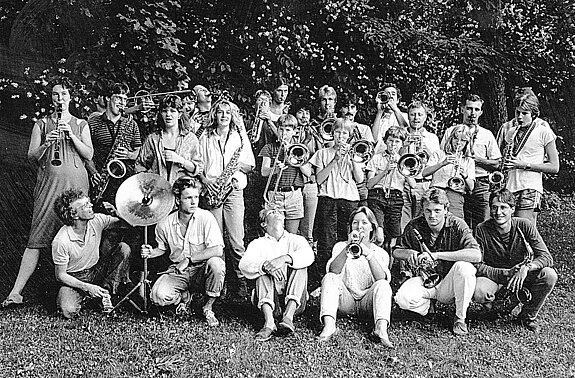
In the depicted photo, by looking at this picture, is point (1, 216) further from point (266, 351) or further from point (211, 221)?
point (266, 351)

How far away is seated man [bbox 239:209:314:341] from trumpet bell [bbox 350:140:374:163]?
776mm

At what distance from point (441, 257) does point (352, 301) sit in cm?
59

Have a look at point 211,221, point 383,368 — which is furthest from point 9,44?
point 383,368

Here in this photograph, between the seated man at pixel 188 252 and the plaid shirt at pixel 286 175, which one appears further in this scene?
the plaid shirt at pixel 286 175

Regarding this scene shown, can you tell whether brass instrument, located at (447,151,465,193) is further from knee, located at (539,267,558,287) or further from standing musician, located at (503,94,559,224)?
knee, located at (539,267,558,287)

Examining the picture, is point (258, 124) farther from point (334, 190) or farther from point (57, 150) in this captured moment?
point (57, 150)

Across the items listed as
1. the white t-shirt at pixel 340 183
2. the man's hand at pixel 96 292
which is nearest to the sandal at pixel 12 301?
the man's hand at pixel 96 292

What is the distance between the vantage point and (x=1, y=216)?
5273 mm

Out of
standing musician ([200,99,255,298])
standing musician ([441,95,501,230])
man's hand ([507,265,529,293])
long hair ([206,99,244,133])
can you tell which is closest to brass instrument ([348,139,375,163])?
standing musician ([441,95,501,230])

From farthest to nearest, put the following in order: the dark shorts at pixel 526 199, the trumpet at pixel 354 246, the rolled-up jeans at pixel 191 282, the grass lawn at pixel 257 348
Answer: the dark shorts at pixel 526 199 < the rolled-up jeans at pixel 191 282 < the trumpet at pixel 354 246 < the grass lawn at pixel 257 348

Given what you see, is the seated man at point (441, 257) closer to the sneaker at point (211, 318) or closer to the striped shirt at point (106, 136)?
the sneaker at point (211, 318)

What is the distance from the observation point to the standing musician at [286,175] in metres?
4.66

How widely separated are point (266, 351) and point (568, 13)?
3451 mm

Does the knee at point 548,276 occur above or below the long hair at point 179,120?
below
